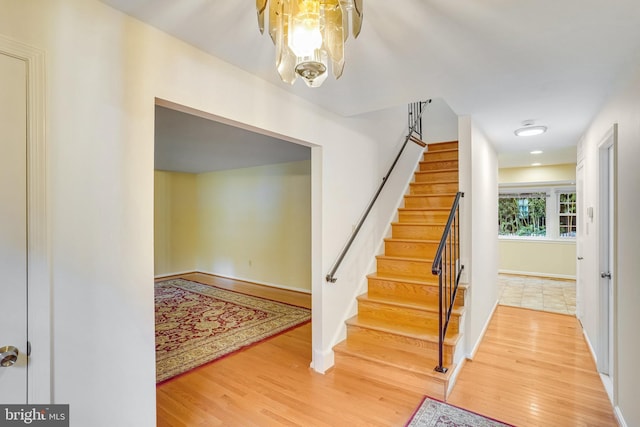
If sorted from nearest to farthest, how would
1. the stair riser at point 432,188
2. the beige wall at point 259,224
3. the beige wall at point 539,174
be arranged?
the stair riser at point 432,188 → the beige wall at point 259,224 → the beige wall at point 539,174

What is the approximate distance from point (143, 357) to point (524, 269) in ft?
25.2

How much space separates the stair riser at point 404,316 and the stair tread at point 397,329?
0.14 ft

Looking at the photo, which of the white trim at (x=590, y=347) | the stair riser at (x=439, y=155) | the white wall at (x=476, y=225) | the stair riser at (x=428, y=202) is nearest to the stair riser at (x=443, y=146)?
the stair riser at (x=439, y=155)

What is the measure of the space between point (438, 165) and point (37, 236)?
436 centimetres

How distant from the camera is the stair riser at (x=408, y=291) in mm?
3016

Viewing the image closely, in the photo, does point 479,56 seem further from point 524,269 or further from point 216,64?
point 524,269

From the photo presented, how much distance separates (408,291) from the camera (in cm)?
317

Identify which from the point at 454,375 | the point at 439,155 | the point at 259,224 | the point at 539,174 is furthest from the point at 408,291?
the point at 539,174

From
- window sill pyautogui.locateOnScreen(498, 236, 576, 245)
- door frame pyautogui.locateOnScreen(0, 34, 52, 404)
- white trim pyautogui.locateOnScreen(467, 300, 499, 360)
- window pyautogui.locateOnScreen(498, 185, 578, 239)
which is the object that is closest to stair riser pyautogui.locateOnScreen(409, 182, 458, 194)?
white trim pyautogui.locateOnScreen(467, 300, 499, 360)

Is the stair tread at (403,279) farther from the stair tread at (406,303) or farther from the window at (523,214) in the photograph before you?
the window at (523,214)

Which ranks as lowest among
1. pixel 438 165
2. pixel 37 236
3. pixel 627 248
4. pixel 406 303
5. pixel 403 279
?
pixel 406 303

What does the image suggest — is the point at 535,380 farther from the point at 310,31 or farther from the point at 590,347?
the point at 310,31

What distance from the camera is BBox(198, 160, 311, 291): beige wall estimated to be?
5633 mm

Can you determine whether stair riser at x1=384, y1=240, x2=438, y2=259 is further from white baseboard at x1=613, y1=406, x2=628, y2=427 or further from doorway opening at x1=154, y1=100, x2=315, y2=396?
white baseboard at x1=613, y1=406, x2=628, y2=427
